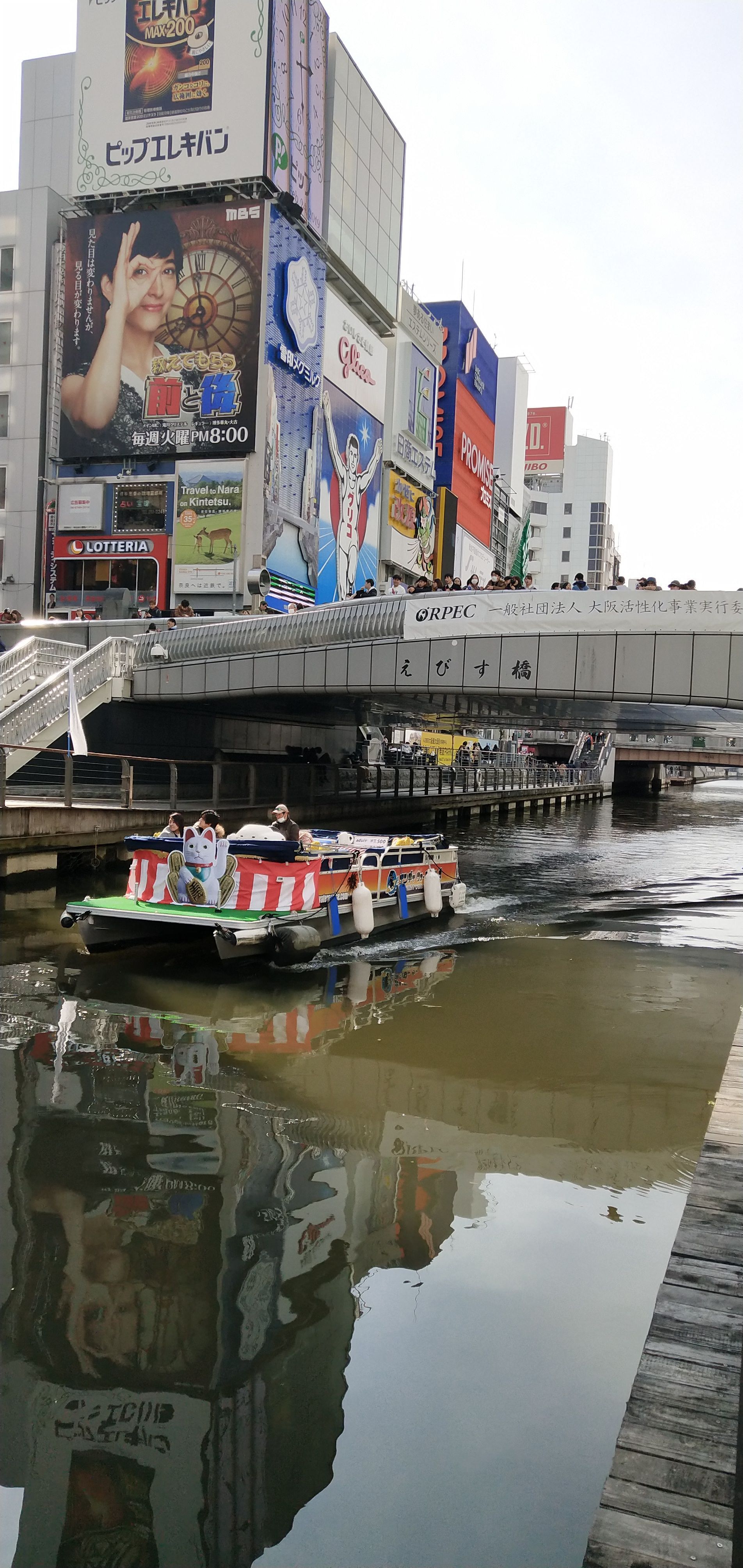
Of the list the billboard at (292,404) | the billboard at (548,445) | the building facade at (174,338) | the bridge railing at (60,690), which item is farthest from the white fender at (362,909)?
the billboard at (548,445)

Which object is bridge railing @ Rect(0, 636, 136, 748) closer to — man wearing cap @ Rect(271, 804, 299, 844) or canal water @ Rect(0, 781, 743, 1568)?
man wearing cap @ Rect(271, 804, 299, 844)

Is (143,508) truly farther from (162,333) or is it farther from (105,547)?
(162,333)

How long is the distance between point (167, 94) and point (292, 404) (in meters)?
18.1

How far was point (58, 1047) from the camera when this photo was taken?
1117cm

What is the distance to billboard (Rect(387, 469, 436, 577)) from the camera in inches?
3280

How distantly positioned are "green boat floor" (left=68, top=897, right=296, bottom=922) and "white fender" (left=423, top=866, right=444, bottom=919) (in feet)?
14.8

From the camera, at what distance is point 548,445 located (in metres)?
164

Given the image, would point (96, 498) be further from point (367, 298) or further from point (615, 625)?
point (615, 625)

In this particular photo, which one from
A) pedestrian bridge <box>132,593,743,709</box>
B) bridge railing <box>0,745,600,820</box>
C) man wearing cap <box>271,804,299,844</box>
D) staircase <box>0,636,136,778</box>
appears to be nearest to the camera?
man wearing cap <box>271,804,299,844</box>

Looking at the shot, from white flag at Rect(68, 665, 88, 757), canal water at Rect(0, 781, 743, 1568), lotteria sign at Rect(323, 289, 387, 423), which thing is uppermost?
lotteria sign at Rect(323, 289, 387, 423)

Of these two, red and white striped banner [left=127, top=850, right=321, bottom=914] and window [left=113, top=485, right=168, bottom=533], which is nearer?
red and white striped banner [left=127, top=850, right=321, bottom=914]

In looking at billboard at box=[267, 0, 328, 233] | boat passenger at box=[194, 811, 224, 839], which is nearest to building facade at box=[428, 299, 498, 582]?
billboard at box=[267, 0, 328, 233]

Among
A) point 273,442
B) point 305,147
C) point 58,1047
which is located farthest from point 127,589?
point 58,1047

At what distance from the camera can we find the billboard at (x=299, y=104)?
191 feet
